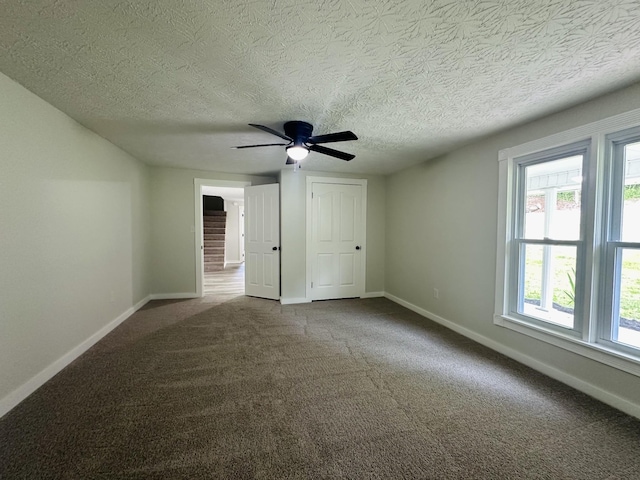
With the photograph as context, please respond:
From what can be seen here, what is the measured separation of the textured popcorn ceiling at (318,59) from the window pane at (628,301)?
118 cm

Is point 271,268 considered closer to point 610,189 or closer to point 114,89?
point 114,89

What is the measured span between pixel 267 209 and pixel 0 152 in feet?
9.64

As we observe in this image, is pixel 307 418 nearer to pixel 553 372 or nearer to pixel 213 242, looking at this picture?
pixel 553 372

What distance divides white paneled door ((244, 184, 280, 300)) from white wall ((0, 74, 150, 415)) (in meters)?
1.83

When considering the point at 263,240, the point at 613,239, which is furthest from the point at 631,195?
the point at 263,240

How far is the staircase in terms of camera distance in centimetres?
734

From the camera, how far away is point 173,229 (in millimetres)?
4238

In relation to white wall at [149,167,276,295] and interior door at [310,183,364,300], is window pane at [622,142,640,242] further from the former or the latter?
white wall at [149,167,276,295]

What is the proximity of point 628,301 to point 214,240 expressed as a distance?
25.7 ft

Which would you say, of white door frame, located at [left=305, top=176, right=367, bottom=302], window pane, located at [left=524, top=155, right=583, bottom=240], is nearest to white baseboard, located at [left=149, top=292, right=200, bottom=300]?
white door frame, located at [left=305, top=176, right=367, bottom=302]

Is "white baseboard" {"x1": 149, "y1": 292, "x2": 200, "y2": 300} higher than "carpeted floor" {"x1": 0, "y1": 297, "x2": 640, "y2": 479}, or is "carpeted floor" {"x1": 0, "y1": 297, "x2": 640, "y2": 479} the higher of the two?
"white baseboard" {"x1": 149, "y1": 292, "x2": 200, "y2": 300}

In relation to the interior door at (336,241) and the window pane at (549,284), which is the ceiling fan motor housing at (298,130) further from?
the window pane at (549,284)

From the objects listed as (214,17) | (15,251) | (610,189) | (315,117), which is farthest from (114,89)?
(610,189)

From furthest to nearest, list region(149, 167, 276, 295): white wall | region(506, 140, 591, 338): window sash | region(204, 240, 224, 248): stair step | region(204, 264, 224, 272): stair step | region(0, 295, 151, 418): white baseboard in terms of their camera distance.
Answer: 1. region(204, 240, 224, 248): stair step
2. region(204, 264, 224, 272): stair step
3. region(149, 167, 276, 295): white wall
4. region(506, 140, 591, 338): window sash
5. region(0, 295, 151, 418): white baseboard
